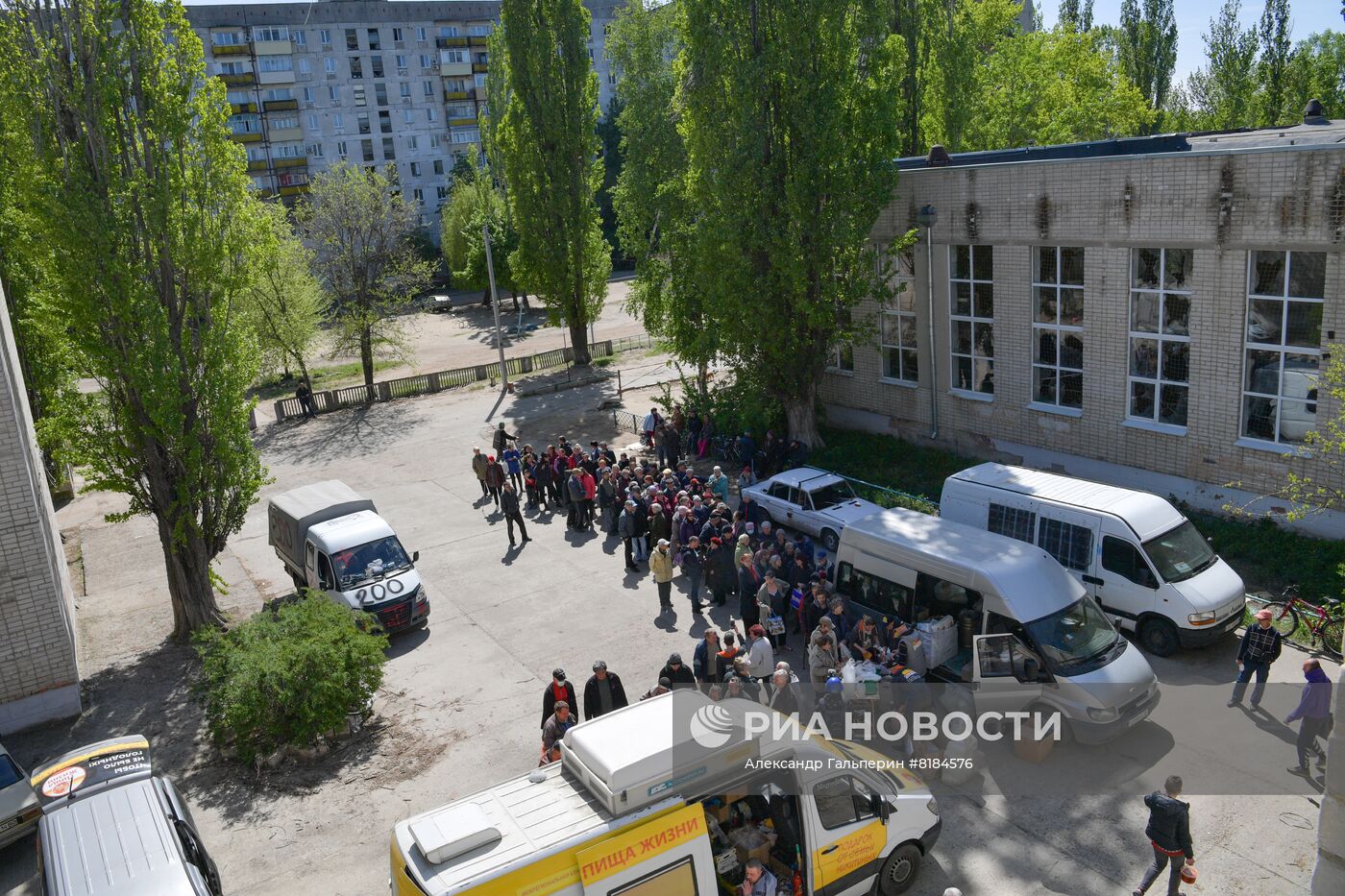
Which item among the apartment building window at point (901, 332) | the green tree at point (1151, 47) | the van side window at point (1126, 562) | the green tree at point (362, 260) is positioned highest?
the green tree at point (1151, 47)

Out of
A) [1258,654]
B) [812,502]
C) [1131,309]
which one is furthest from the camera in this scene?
[1131,309]

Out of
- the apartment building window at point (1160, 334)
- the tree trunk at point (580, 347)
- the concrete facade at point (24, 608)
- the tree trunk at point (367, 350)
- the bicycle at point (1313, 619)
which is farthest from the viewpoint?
the tree trunk at point (580, 347)

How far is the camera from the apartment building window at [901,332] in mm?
22812

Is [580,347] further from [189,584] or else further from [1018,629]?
[1018,629]

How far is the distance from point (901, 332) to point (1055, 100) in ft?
62.2

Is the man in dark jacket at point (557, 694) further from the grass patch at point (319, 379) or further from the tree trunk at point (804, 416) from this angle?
the grass patch at point (319, 379)

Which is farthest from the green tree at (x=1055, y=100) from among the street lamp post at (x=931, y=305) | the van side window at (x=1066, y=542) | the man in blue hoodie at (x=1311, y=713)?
the man in blue hoodie at (x=1311, y=713)

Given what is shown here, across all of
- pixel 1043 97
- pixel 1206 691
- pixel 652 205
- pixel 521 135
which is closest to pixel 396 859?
pixel 1206 691

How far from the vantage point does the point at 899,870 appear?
9188mm

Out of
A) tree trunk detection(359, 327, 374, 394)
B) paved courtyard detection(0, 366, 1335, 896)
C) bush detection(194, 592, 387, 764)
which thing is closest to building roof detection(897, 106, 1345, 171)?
paved courtyard detection(0, 366, 1335, 896)

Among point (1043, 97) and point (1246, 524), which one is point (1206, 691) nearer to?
point (1246, 524)

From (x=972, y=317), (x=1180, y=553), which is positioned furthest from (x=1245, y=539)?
(x=972, y=317)

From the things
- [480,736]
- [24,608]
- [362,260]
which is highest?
[362,260]

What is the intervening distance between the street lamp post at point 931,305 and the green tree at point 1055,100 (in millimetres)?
16475
